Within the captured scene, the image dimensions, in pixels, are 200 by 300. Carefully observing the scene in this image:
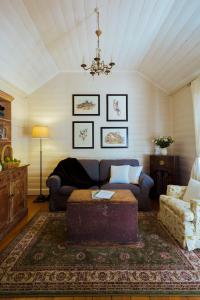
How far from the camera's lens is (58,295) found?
5.29 ft

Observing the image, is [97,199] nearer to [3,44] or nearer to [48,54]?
[3,44]

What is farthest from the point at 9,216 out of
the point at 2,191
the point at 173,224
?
the point at 173,224

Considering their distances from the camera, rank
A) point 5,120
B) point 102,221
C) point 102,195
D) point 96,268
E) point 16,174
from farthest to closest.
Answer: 1. point 5,120
2. point 16,174
3. point 102,195
4. point 102,221
5. point 96,268

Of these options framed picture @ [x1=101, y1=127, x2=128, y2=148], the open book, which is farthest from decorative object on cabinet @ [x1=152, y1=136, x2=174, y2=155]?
the open book

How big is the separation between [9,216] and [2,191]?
451 mm

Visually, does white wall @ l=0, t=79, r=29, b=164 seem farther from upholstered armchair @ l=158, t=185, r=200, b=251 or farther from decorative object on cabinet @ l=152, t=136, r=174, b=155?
upholstered armchair @ l=158, t=185, r=200, b=251

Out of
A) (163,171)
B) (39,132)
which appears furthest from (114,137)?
(39,132)

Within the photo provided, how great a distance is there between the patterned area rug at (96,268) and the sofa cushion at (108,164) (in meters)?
1.70

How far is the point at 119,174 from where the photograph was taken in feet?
12.8

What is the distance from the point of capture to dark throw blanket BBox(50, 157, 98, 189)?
378 cm

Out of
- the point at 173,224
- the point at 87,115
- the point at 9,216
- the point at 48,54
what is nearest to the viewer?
the point at 173,224

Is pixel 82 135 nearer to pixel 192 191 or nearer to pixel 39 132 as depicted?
pixel 39 132

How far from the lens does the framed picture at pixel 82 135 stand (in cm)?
459

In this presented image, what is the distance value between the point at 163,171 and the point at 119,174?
41.8 inches
